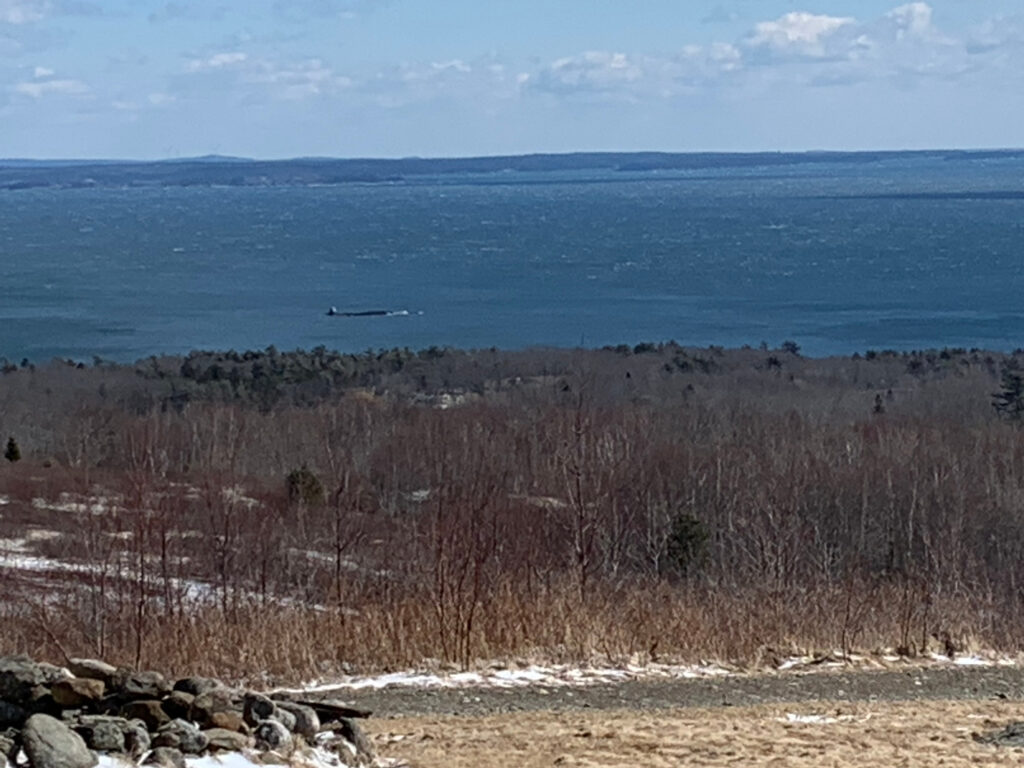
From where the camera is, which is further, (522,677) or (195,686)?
(522,677)

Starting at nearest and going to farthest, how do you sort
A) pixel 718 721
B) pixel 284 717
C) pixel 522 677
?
pixel 284 717 < pixel 718 721 < pixel 522 677

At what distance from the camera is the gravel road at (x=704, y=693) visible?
1071 cm

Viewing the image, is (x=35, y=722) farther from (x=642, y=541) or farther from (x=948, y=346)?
(x=948, y=346)

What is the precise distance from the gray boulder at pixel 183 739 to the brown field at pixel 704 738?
1.29 metres

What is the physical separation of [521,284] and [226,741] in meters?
97.9

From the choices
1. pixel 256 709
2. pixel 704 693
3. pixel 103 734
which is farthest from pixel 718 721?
pixel 103 734

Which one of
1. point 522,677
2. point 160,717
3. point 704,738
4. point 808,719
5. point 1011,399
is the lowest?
point 1011,399

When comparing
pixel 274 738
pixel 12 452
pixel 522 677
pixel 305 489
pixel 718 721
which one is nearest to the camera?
pixel 274 738

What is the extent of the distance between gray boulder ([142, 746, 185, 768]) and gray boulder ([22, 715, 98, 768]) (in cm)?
29

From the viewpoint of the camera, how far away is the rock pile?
7332 millimetres

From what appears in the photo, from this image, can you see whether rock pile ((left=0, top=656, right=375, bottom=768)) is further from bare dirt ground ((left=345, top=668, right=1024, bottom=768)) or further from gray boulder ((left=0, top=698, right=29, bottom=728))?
bare dirt ground ((left=345, top=668, right=1024, bottom=768))

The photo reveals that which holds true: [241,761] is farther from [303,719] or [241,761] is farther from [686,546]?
[686,546]

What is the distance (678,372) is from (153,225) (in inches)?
5242

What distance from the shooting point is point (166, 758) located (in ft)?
23.7
